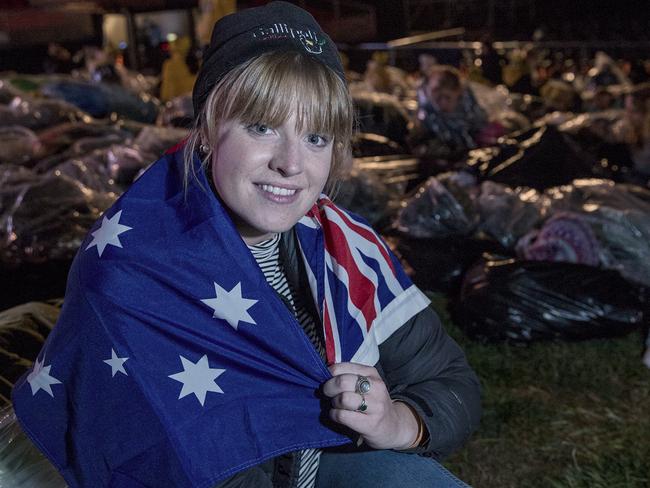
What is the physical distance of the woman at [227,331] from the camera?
4.96 feet

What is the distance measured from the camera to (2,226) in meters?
4.23

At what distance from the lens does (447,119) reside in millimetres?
6914

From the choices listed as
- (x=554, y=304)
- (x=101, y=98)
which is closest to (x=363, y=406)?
(x=554, y=304)

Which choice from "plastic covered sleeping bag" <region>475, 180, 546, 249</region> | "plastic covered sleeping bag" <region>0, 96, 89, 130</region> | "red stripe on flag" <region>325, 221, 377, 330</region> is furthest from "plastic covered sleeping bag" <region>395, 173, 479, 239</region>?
"plastic covered sleeping bag" <region>0, 96, 89, 130</region>

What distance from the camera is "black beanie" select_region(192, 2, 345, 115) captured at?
62.4 inches

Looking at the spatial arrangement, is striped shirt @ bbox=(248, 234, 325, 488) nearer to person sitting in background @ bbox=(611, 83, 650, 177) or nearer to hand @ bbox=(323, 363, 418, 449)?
hand @ bbox=(323, 363, 418, 449)

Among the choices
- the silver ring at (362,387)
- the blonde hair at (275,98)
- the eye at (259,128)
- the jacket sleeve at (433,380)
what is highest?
the blonde hair at (275,98)

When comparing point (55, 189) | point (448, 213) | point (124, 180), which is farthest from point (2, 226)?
point (448, 213)

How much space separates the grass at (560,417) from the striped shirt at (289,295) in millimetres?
1340

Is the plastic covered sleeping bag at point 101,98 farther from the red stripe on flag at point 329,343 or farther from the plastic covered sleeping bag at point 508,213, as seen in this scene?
the red stripe on flag at point 329,343

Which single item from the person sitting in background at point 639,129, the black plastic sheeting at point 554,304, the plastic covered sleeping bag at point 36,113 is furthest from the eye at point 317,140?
the plastic covered sleeping bag at point 36,113

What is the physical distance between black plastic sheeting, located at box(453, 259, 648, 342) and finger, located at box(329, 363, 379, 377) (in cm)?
244

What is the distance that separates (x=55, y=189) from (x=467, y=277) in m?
2.43

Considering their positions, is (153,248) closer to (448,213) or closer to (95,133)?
(448,213)
